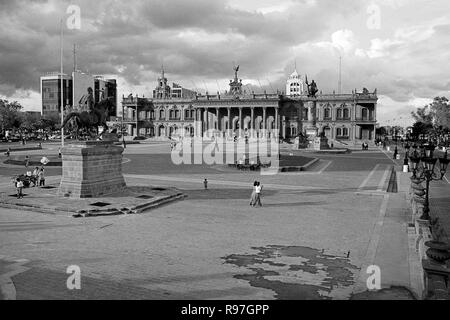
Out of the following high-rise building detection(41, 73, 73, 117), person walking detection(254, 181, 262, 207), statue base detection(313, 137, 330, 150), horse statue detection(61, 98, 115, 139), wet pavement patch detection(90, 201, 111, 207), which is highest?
high-rise building detection(41, 73, 73, 117)

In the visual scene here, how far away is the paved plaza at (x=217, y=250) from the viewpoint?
9188mm

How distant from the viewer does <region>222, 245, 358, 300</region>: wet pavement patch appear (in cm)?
913

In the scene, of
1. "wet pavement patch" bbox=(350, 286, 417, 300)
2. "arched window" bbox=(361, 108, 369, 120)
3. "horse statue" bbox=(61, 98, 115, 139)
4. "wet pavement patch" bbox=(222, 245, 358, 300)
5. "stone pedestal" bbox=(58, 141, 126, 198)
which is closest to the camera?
"wet pavement patch" bbox=(350, 286, 417, 300)

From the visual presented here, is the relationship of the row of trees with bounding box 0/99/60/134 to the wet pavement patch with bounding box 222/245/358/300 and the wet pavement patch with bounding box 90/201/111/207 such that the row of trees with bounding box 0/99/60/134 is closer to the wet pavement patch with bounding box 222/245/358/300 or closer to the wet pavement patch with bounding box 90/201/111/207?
the wet pavement patch with bounding box 90/201/111/207

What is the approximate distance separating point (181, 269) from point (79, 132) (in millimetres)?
15900

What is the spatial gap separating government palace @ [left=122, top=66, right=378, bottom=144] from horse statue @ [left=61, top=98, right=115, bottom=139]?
81987 millimetres

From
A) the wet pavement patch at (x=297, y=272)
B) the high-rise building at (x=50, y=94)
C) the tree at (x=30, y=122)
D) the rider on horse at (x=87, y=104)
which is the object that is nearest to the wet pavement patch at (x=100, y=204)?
the rider on horse at (x=87, y=104)

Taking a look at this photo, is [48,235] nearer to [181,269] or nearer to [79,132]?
[181,269]

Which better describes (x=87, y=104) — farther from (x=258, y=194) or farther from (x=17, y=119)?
(x=17, y=119)

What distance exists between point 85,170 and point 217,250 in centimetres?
1079

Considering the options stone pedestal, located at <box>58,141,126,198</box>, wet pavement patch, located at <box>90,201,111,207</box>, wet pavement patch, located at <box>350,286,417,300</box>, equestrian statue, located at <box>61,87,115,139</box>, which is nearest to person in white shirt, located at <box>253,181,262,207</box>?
wet pavement patch, located at <box>90,201,111,207</box>

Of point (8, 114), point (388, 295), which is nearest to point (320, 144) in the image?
point (388, 295)

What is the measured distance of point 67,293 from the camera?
8.79m
